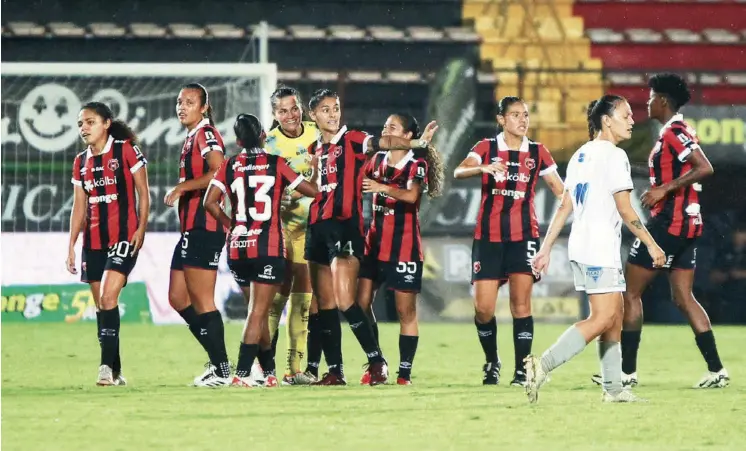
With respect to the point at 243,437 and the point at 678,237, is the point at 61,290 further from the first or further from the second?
the point at 243,437

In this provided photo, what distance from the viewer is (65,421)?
252 inches

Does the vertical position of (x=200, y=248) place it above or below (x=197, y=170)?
below

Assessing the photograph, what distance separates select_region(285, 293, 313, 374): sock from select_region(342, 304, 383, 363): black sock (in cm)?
42

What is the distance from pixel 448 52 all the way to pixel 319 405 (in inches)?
456

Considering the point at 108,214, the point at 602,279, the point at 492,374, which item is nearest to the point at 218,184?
the point at 108,214

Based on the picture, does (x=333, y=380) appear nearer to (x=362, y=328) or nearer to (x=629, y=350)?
(x=362, y=328)

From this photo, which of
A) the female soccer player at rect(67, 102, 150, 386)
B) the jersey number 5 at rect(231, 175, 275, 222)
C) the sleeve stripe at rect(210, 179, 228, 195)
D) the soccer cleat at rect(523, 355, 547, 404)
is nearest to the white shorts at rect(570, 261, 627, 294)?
the soccer cleat at rect(523, 355, 547, 404)

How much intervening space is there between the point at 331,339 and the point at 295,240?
659 mm

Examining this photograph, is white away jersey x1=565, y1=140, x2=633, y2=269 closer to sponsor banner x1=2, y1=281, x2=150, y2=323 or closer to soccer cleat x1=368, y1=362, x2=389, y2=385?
soccer cleat x1=368, y1=362, x2=389, y2=385

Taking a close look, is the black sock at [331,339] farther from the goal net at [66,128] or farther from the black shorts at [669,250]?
the goal net at [66,128]

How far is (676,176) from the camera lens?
8.42 m

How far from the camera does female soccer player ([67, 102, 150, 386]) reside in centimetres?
822

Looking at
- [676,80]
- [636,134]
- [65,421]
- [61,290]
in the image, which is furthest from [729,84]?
[65,421]

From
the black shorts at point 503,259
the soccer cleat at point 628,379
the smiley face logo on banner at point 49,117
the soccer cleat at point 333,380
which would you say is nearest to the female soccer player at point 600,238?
the soccer cleat at point 628,379
